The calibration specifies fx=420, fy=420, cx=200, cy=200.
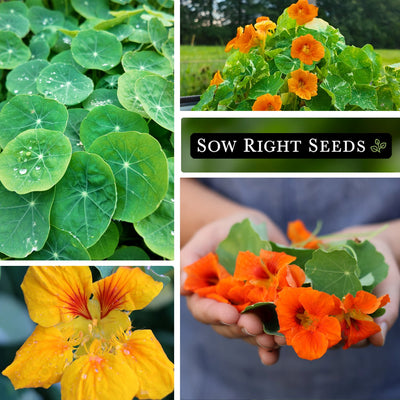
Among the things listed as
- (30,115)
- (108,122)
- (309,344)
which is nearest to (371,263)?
(309,344)

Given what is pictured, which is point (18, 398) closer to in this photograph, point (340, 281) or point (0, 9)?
point (340, 281)

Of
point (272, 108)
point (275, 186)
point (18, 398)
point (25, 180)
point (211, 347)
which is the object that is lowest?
point (211, 347)

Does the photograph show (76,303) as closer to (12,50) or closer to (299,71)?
(299,71)

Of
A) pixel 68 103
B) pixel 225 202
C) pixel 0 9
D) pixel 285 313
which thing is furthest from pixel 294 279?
pixel 0 9

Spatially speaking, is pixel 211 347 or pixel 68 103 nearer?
pixel 68 103

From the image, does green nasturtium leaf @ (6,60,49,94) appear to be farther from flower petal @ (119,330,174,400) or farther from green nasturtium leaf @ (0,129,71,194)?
flower petal @ (119,330,174,400)

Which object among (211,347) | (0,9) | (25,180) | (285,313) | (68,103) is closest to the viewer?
(285,313)

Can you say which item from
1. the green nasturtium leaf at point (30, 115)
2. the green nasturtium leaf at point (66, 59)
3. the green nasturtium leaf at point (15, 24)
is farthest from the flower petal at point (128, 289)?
the green nasturtium leaf at point (15, 24)
